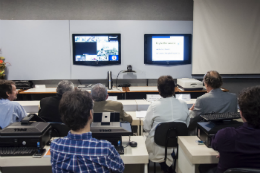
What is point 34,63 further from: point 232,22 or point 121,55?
point 232,22

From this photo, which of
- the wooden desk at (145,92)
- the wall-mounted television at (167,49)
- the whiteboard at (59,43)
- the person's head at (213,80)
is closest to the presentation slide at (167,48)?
the wall-mounted television at (167,49)

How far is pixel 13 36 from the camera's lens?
4023 millimetres

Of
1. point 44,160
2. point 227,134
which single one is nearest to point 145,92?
point 44,160

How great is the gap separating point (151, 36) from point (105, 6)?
3.56 ft

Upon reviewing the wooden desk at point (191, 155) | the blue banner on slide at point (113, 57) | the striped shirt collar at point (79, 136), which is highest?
the blue banner on slide at point (113, 57)

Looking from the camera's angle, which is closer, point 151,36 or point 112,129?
point 112,129

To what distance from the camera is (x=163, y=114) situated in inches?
80.5

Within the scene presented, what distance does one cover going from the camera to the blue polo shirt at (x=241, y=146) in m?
1.21

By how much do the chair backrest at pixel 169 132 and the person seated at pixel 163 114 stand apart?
0.09 meters

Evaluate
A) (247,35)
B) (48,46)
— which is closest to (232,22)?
(247,35)

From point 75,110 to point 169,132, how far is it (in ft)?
3.59

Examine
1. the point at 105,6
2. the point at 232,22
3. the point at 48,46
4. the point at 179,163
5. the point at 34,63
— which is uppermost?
the point at 105,6

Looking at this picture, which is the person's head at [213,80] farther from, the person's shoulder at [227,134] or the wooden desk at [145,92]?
the wooden desk at [145,92]

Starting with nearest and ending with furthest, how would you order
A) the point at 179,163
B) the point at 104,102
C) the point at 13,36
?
the point at 179,163 → the point at 104,102 → the point at 13,36
